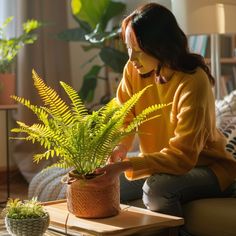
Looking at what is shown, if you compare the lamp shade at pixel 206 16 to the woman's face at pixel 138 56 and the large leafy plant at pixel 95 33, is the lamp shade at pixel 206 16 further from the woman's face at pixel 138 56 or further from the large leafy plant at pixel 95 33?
the woman's face at pixel 138 56

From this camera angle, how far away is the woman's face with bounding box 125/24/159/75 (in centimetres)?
192

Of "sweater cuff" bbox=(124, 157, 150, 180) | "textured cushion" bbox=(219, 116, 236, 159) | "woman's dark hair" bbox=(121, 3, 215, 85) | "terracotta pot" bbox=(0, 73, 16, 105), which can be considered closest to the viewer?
"sweater cuff" bbox=(124, 157, 150, 180)

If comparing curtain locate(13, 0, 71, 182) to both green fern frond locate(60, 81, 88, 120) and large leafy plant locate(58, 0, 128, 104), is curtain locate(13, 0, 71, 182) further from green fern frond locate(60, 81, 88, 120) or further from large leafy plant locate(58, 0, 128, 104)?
green fern frond locate(60, 81, 88, 120)

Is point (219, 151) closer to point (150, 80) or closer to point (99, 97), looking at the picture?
point (150, 80)

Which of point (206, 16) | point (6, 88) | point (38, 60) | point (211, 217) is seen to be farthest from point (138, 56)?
point (38, 60)

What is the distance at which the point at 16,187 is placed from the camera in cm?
401

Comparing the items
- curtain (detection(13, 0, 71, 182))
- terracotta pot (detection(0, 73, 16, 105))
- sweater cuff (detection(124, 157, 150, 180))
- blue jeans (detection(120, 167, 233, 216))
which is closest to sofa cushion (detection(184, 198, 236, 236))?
blue jeans (detection(120, 167, 233, 216))

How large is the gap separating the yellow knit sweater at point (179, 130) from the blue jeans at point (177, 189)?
3 cm

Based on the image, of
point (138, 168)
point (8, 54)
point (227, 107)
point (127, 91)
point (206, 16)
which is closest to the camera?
point (138, 168)

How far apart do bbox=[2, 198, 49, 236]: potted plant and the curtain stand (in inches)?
96.0

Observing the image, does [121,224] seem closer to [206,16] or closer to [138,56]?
[138,56]

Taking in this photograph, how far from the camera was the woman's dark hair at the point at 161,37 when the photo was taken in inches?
74.8

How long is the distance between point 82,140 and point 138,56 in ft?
1.38

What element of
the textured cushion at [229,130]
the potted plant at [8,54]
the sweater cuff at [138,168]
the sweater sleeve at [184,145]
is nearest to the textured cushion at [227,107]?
the textured cushion at [229,130]
